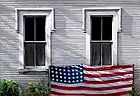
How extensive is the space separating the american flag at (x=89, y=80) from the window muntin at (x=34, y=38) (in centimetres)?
81

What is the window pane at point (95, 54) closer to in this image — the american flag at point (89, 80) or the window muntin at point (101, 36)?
the window muntin at point (101, 36)

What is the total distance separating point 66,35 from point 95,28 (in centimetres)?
110

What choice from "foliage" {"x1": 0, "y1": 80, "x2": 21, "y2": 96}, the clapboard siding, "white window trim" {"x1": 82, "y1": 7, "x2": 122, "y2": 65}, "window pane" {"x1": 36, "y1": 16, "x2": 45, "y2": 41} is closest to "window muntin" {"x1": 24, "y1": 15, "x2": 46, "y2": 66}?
"window pane" {"x1": 36, "y1": 16, "x2": 45, "y2": 41}

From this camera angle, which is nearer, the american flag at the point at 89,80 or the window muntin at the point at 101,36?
the american flag at the point at 89,80

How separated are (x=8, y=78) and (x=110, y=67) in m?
3.70

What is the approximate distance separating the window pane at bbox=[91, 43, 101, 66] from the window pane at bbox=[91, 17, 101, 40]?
29 centimetres

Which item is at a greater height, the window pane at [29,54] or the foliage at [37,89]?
the window pane at [29,54]

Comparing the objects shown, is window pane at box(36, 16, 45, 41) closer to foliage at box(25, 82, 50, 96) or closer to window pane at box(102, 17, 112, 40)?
foliage at box(25, 82, 50, 96)

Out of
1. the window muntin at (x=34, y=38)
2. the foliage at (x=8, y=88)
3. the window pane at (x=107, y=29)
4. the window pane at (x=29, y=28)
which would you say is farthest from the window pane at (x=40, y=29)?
the window pane at (x=107, y=29)

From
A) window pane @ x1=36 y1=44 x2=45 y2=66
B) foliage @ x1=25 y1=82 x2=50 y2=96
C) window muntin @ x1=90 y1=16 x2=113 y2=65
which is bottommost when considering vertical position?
foliage @ x1=25 y1=82 x2=50 y2=96

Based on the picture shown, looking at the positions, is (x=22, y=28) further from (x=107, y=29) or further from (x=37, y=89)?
(x=107, y=29)

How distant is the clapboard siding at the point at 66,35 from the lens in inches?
490

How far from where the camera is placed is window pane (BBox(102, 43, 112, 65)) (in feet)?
41.6

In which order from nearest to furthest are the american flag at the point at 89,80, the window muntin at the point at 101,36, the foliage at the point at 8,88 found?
the foliage at the point at 8,88, the american flag at the point at 89,80, the window muntin at the point at 101,36
